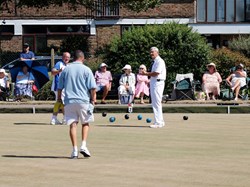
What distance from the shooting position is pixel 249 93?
2397 centimetres

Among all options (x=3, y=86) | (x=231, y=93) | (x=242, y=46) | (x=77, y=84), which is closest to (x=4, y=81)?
(x=3, y=86)

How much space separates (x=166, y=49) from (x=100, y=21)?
1751cm

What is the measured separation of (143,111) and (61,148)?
333 inches

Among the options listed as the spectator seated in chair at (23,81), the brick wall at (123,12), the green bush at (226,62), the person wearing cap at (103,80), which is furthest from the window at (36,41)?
the person wearing cap at (103,80)

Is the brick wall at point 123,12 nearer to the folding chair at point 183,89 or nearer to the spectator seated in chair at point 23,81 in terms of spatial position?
the folding chair at point 183,89

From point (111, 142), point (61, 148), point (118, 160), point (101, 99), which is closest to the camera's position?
point (118, 160)

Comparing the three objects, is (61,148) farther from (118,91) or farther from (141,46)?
(141,46)

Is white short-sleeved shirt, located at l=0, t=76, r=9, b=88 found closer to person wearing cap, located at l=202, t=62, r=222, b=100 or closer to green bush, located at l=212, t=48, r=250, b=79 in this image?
person wearing cap, located at l=202, t=62, r=222, b=100

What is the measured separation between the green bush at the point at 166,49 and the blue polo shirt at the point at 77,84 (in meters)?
15.0

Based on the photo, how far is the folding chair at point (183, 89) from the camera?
2397cm

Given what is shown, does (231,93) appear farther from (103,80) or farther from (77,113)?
(77,113)

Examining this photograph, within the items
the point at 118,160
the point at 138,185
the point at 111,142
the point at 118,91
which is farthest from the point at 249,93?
the point at 138,185

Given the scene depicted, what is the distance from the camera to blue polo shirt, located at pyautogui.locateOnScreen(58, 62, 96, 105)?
11.1 m

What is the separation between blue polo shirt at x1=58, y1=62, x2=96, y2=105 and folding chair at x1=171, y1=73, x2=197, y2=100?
12848mm
